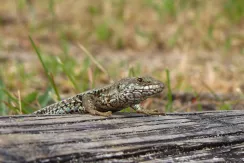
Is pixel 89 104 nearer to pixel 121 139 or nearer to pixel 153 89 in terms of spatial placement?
pixel 153 89

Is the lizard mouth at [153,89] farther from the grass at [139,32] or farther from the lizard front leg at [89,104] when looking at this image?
the grass at [139,32]

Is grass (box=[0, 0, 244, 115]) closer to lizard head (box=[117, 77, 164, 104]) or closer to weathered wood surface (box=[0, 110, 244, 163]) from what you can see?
lizard head (box=[117, 77, 164, 104])

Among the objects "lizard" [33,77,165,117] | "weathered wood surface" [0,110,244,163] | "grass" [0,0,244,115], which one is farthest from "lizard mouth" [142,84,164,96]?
"grass" [0,0,244,115]

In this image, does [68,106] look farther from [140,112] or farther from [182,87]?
[182,87]

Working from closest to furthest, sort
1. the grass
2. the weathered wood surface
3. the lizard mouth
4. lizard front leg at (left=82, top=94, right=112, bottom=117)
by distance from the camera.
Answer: the weathered wood surface, lizard front leg at (left=82, top=94, right=112, bottom=117), the lizard mouth, the grass

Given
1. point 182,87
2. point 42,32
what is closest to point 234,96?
point 182,87

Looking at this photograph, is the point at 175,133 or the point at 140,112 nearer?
the point at 175,133

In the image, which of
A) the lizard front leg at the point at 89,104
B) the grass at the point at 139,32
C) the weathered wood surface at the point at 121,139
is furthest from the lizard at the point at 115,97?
the grass at the point at 139,32
